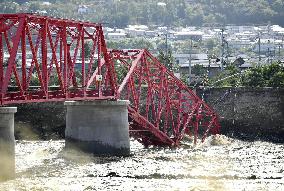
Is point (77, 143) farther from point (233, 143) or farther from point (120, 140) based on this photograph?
point (233, 143)

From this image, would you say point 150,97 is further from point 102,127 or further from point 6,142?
point 6,142

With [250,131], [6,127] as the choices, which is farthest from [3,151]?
[250,131]

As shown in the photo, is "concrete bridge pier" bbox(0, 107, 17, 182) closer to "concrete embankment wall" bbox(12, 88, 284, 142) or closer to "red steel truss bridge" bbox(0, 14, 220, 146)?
"red steel truss bridge" bbox(0, 14, 220, 146)

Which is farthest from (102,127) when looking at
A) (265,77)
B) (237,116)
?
(265,77)

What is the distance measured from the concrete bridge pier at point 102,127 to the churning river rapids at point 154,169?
1472mm

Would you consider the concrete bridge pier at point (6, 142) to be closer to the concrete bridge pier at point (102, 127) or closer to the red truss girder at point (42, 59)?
the red truss girder at point (42, 59)

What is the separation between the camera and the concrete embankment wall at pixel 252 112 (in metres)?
93.7

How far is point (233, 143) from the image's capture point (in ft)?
285

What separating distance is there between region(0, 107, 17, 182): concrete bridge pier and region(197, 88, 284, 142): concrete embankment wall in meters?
48.1

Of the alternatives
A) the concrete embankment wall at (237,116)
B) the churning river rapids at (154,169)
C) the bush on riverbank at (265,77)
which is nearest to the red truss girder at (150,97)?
the churning river rapids at (154,169)

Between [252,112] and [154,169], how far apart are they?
39.7 m

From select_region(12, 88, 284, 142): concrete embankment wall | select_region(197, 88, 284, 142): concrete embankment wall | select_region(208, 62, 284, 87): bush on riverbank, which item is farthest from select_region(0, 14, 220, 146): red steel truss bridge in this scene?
select_region(208, 62, 284, 87): bush on riverbank

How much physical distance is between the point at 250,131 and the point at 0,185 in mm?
52167

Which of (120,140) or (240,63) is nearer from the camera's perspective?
(120,140)
